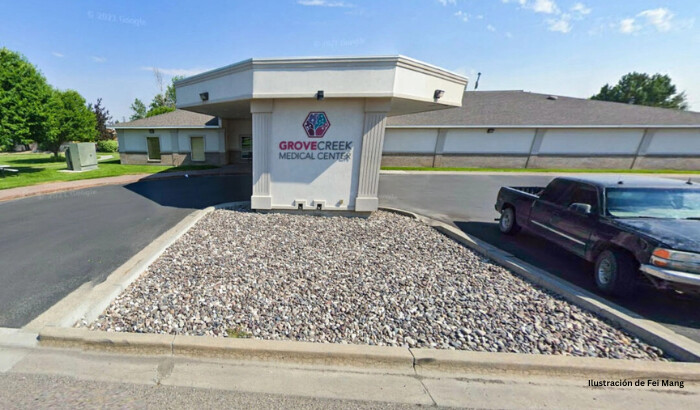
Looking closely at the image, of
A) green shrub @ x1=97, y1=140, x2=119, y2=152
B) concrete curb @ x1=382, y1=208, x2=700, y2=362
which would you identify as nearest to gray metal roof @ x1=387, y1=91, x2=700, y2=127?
concrete curb @ x1=382, y1=208, x2=700, y2=362

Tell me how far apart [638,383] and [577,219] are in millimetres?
2983

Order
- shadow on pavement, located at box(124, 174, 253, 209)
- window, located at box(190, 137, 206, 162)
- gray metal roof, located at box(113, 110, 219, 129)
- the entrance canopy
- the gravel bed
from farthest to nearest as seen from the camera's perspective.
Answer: window, located at box(190, 137, 206, 162)
gray metal roof, located at box(113, 110, 219, 129)
shadow on pavement, located at box(124, 174, 253, 209)
the entrance canopy
the gravel bed

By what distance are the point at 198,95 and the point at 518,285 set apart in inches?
367

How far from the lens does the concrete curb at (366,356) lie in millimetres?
2531

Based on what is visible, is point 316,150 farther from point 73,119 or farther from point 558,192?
point 73,119

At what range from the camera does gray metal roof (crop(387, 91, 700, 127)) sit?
1934 cm

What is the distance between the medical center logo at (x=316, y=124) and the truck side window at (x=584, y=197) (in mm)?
5638

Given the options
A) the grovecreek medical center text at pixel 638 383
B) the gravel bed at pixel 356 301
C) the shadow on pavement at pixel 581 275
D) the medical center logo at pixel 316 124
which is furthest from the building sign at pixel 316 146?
the grovecreek medical center text at pixel 638 383

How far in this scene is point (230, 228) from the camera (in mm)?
6227

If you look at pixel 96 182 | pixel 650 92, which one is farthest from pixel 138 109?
pixel 650 92

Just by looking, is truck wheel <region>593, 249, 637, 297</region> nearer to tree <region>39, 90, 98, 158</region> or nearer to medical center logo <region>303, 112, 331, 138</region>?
medical center logo <region>303, 112, 331, 138</region>

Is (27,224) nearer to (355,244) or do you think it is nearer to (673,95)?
(355,244)

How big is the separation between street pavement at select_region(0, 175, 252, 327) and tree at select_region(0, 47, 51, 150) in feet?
17.6

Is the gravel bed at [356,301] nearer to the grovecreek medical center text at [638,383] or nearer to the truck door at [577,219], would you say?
the grovecreek medical center text at [638,383]
